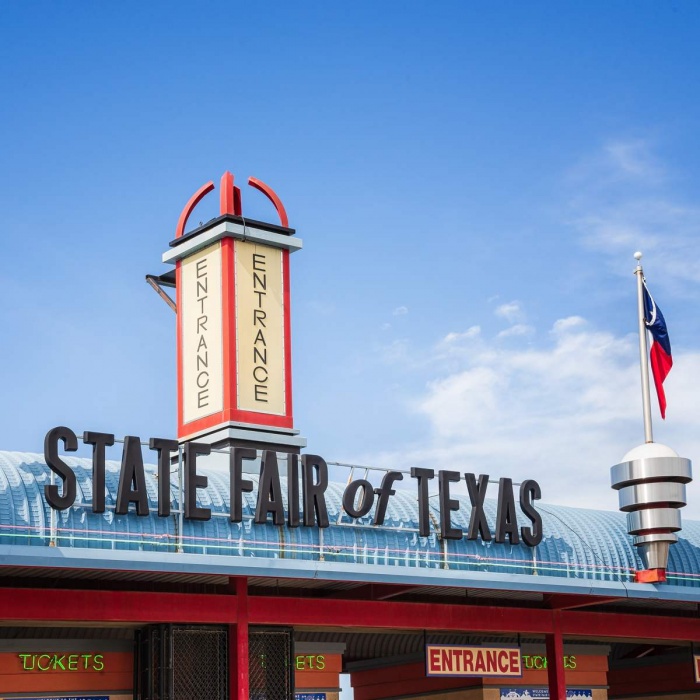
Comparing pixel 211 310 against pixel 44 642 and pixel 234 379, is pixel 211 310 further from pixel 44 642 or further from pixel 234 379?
pixel 44 642

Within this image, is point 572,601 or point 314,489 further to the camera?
point 572,601

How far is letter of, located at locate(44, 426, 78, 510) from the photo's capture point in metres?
30.5

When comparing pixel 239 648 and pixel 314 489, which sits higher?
pixel 314 489

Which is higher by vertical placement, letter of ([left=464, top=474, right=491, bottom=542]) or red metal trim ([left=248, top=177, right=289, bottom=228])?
red metal trim ([left=248, top=177, right=289, bottom=228])

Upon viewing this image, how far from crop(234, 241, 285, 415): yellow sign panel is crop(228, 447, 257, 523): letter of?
7143 mm

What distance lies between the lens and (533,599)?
41.7 m

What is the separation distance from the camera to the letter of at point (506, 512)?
3841cm

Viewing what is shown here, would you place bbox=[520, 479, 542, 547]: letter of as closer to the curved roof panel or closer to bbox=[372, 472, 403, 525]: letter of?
the curved roof panel

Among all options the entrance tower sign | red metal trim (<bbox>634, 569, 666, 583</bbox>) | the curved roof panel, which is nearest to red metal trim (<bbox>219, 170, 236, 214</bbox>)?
the entrance tower sign

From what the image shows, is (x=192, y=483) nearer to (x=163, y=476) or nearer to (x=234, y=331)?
(x=163, y=476)

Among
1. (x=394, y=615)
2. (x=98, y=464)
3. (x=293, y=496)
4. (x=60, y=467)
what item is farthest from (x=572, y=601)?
(x=60, y=467)

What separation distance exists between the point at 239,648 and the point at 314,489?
4.37 metres

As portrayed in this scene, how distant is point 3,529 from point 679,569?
22215 millimetres

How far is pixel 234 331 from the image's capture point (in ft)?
136
